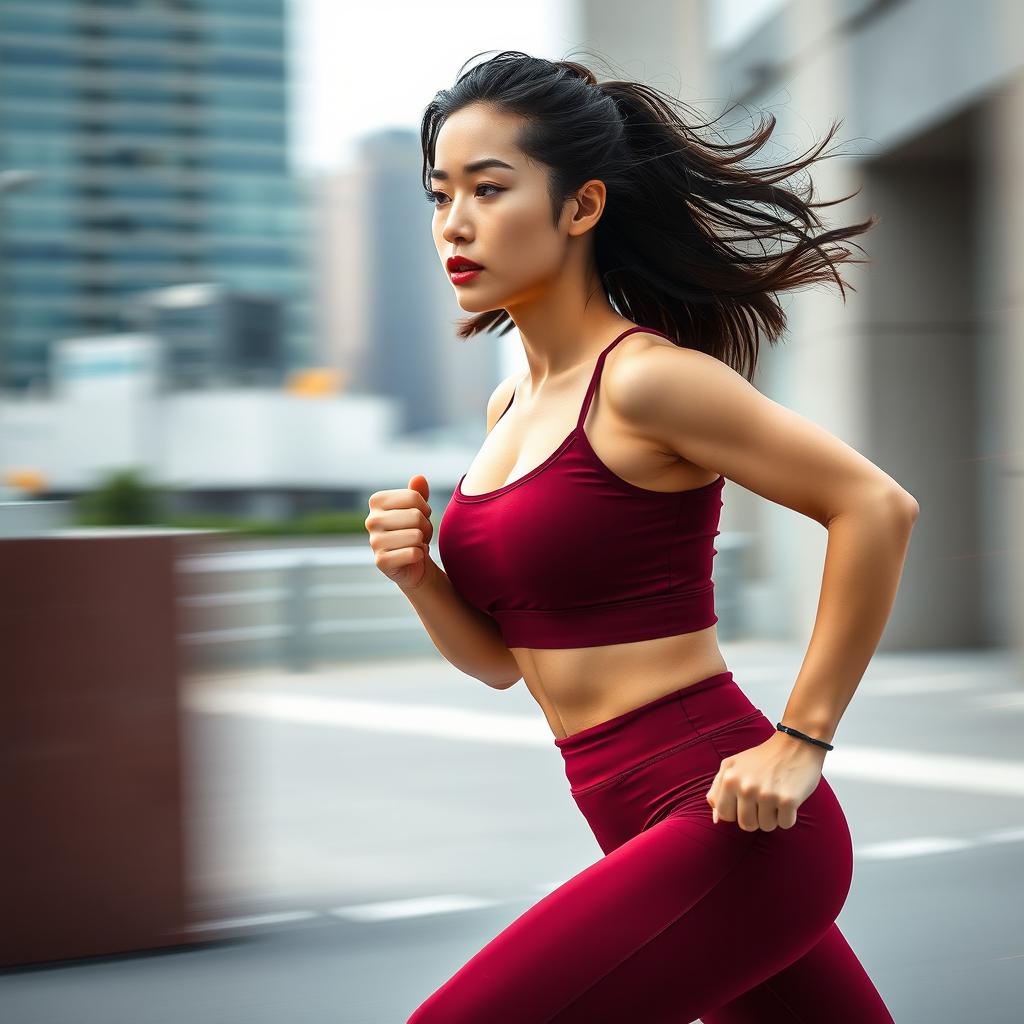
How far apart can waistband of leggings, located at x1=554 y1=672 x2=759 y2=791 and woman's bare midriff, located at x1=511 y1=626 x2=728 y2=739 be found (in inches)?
0.4

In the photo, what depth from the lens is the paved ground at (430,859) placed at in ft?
11.0

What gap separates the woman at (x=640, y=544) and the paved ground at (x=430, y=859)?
1761mm

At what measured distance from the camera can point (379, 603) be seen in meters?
10.9

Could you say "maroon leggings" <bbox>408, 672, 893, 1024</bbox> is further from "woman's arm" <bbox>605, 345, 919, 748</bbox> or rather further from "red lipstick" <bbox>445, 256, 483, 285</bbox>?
"red lipstick" <bbox>445, 256, 483, 285</bbox>

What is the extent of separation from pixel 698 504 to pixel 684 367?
0.17 meters

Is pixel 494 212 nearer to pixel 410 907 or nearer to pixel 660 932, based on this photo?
pixel 660 932

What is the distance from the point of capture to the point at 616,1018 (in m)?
1.48

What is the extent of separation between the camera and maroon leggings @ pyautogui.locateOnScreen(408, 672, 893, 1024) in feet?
4.80

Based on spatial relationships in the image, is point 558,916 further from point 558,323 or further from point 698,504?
point 558,323

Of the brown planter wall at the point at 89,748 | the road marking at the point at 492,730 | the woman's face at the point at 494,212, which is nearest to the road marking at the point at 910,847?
the road marking at the point at 492,730

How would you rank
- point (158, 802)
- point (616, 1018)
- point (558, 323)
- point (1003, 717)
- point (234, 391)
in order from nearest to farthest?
point (616, 1018) < point (558, 323) < point (158, 802) < point (1003, 717) < point (234, 391)

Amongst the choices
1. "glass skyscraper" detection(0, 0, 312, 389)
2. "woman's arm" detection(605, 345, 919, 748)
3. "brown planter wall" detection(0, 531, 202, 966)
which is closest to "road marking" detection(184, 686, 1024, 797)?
"brown planter wall" detection(0, 531, 202, 966)

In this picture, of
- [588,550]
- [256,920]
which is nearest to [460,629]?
[588,550]

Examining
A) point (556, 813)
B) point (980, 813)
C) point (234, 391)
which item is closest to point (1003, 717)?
point (980, 813)
